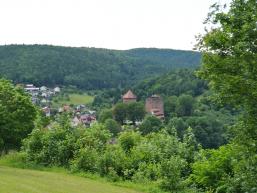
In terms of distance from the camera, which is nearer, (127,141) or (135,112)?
(127,141)

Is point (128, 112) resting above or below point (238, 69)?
below

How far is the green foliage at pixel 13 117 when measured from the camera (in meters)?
28.3

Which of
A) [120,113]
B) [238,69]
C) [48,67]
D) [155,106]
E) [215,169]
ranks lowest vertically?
[120,113]

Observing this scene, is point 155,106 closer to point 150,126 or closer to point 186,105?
point 186,105

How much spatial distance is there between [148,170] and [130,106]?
92.5m

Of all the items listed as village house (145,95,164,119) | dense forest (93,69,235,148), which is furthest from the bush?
village house (145,95,164,119)

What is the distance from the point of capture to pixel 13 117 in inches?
1123

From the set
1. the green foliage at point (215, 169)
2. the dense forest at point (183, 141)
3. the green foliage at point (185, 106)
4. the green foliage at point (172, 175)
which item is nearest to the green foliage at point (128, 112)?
the green foliage at point (185, 106)

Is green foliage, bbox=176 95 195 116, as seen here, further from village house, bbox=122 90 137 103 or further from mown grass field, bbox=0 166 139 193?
mown grass field, bbox=0 166 139 193

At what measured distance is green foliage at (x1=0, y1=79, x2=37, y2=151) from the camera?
28266 mm

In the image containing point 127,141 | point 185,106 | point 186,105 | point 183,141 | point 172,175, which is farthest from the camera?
point 186,105

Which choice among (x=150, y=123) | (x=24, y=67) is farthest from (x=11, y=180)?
(x=24, y=67)

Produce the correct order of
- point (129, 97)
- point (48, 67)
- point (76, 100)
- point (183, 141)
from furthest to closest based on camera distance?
point (48, 67) < point (76, 100) < point (129, 97) < point (183, 141)

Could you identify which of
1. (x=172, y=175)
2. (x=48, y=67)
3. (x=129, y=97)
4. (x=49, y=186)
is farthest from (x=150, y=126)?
(x=48, y=67)
